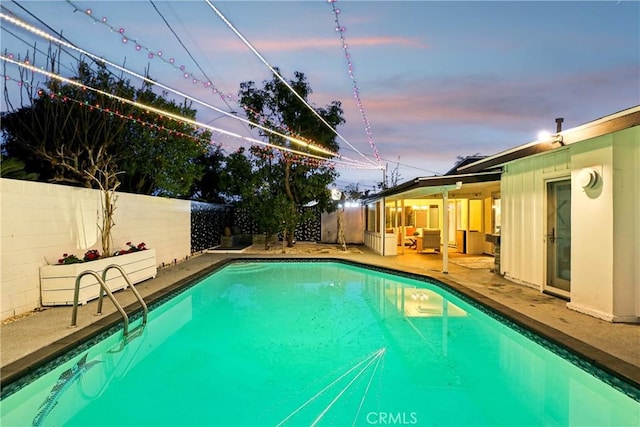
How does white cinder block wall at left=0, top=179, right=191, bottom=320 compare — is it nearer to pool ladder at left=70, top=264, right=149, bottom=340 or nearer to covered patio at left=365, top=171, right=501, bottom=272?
pool ladder at left=70, top=264, right=149, bottom=340

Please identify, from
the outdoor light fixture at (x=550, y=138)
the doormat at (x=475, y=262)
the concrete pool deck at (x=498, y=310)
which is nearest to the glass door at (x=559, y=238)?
the concrete pool deck at (x=498, y=310)

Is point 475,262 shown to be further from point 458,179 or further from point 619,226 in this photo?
point 619,226

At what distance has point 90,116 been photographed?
910 cm

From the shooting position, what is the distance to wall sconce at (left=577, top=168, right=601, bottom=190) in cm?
485

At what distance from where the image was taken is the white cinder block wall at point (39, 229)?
187 inches

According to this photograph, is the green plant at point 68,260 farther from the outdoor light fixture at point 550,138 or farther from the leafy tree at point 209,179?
the leafy tree at point 209,179

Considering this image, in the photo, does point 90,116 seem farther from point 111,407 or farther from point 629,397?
point 629,397

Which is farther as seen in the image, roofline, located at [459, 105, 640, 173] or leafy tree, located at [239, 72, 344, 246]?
leafy tree, located at [239, 72, 344, 246]

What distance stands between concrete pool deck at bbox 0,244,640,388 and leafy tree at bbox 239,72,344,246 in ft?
22.6

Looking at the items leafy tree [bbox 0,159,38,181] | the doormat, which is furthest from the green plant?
the doormat

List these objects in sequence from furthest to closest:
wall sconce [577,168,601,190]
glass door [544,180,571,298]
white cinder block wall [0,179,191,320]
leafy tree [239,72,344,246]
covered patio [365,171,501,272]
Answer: leafy tree [239,72,344,246]
covered patio [365,171,501,272]
glass door [544,180,571,298]
wall sconce [577,168,601,190]
white cinder block wall [0,179,191,320]

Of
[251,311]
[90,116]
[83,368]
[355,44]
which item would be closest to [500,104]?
[355,44]

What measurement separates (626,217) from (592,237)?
45cm

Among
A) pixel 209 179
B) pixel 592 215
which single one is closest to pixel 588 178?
pixel 592 215
